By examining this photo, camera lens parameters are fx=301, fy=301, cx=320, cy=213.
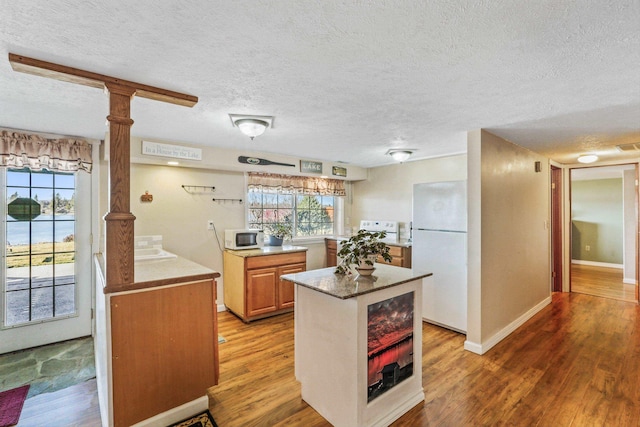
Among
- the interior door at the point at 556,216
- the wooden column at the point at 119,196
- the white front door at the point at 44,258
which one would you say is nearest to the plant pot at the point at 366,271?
the wooden column at the point at 119,196

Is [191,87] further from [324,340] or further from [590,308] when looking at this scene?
[590,308]

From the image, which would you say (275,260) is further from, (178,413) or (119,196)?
(119,196)

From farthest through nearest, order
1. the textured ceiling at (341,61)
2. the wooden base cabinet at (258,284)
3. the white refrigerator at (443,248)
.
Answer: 1. the wooden base cabinet at (258,284)
2. the white refrigerator at (443,248)
3. the textured ceiling at (341,61)

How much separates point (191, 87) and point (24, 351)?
127 inches

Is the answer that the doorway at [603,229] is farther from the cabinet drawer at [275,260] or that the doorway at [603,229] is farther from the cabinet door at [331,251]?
the cabinet drawer at [275,260]

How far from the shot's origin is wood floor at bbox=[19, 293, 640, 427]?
6.60 ft

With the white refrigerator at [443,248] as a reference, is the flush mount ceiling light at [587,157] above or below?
above

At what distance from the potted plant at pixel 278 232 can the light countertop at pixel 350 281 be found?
212 cm

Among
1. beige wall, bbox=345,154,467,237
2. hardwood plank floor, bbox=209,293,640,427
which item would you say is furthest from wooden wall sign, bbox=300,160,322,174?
hardwood plank floor, bbox=209,293,640,427

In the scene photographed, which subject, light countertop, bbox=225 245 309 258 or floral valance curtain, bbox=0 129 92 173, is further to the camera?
light countertop, bbox=225 245 309 258

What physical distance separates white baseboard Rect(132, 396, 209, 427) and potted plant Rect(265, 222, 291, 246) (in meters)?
2.41

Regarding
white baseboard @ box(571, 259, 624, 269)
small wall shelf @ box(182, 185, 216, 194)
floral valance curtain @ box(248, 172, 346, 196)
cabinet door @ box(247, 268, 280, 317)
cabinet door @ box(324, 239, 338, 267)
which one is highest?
floral valance curtain @ box(248, 172, 346, 196)

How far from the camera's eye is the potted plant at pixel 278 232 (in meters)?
4.36

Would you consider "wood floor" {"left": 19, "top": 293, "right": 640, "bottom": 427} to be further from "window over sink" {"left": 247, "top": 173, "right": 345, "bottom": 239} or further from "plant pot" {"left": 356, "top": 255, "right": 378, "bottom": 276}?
"window over sink" {"left": 247, "top": 173, "right": 345, "bottom": 239}
